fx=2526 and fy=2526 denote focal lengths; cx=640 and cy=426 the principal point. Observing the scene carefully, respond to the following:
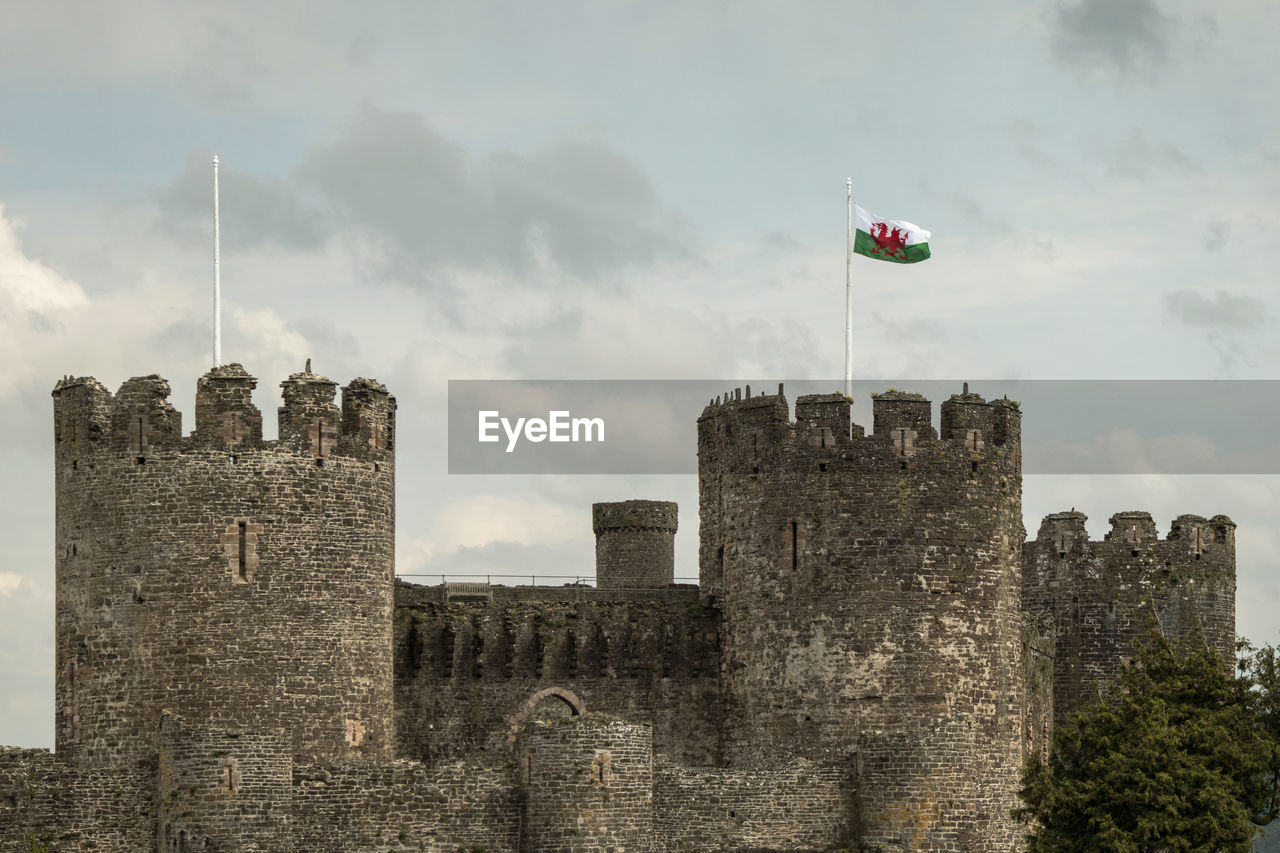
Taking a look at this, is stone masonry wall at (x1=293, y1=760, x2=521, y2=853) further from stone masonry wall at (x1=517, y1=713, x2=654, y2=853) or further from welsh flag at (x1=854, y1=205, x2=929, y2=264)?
welsh flag at (x1=854, y1=205, x2=929, y2=264)

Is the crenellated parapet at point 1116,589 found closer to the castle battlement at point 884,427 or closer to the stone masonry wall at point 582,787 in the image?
the castle battlement at point 884,427

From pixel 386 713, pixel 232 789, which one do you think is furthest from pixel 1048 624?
pixel 232 789

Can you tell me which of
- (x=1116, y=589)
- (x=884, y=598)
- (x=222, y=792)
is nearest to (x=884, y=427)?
(x=884, y=598)

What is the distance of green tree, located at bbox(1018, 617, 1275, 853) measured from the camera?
59.2 meters

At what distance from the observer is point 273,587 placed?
2336 inches

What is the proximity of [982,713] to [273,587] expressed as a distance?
60.8 feet

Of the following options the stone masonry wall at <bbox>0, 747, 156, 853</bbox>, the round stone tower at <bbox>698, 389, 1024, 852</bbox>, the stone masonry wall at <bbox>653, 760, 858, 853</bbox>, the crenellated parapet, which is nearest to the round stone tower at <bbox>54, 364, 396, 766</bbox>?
the stone masonry wall at <bbox>0, 747, 156, 853</bbox>

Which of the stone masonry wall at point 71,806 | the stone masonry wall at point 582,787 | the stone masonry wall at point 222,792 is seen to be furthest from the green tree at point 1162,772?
the stone masonry wall at point 71,806

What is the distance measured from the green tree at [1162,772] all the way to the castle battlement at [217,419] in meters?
18.7

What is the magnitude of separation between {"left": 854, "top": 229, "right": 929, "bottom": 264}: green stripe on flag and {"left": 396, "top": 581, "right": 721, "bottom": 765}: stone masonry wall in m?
10.7

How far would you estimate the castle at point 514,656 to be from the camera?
189 feet

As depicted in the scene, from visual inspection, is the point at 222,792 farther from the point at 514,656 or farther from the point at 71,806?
the point at 514,656

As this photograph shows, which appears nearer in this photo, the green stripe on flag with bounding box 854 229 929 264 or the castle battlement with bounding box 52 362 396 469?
the castle battlement with bounding box 52 362 396 469

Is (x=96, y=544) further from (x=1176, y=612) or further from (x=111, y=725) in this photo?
(x=1176, y=612)
